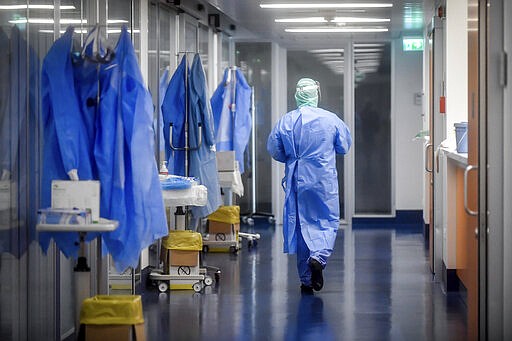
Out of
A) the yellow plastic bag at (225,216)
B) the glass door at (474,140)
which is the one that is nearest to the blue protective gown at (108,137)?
the glass door at (474,140)

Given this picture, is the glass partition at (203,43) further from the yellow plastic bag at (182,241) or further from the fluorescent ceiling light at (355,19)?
the yellow plastic bag at (182,241)

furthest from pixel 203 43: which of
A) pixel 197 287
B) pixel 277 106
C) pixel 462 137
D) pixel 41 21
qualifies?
pixel 41 21

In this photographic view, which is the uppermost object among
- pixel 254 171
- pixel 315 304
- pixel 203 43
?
pixel 203 43

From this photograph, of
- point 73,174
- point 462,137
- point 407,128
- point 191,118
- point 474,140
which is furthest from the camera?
point 407,128

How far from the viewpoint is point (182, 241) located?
8.19 m

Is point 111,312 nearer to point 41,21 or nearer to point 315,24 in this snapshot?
point 41,21

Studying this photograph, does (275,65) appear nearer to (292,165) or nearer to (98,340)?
(292,165)

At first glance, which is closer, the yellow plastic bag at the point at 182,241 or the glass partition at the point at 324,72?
the yellow plastic bag at the point at 182,241

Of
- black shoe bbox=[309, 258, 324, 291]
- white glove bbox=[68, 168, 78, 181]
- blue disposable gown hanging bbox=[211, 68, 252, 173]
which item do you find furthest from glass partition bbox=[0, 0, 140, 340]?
blue disposable gown hanging bbox=[211, 68, 252, 173]

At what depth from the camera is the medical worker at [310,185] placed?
797cm

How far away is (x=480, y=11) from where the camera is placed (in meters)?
4.89

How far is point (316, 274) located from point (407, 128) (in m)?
6.35

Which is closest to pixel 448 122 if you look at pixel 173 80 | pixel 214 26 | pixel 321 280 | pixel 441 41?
pixel 441 41

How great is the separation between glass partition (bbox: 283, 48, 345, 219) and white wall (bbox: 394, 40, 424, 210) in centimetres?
76
